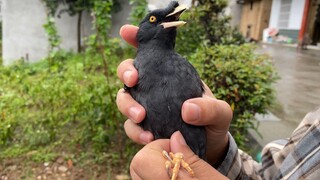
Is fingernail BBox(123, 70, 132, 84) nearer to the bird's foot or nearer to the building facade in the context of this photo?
the bird's foot

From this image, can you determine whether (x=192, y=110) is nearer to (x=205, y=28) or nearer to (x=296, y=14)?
(x=205, y=28)

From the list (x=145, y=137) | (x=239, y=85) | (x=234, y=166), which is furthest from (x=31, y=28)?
(x=234, y=166)

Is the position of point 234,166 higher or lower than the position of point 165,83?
lower

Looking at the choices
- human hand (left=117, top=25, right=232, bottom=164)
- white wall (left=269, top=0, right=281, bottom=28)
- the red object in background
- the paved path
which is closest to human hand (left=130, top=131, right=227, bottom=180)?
human hand (left=117, top=25, right=232, bottom=164)

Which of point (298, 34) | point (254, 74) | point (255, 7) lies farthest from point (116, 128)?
point (255, 7)

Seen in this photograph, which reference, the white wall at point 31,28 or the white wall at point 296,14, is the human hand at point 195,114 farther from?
the white wall at point 296,14

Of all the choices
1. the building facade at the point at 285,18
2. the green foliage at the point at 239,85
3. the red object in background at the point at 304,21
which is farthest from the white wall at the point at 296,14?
the green foliage at the point at 239,85
